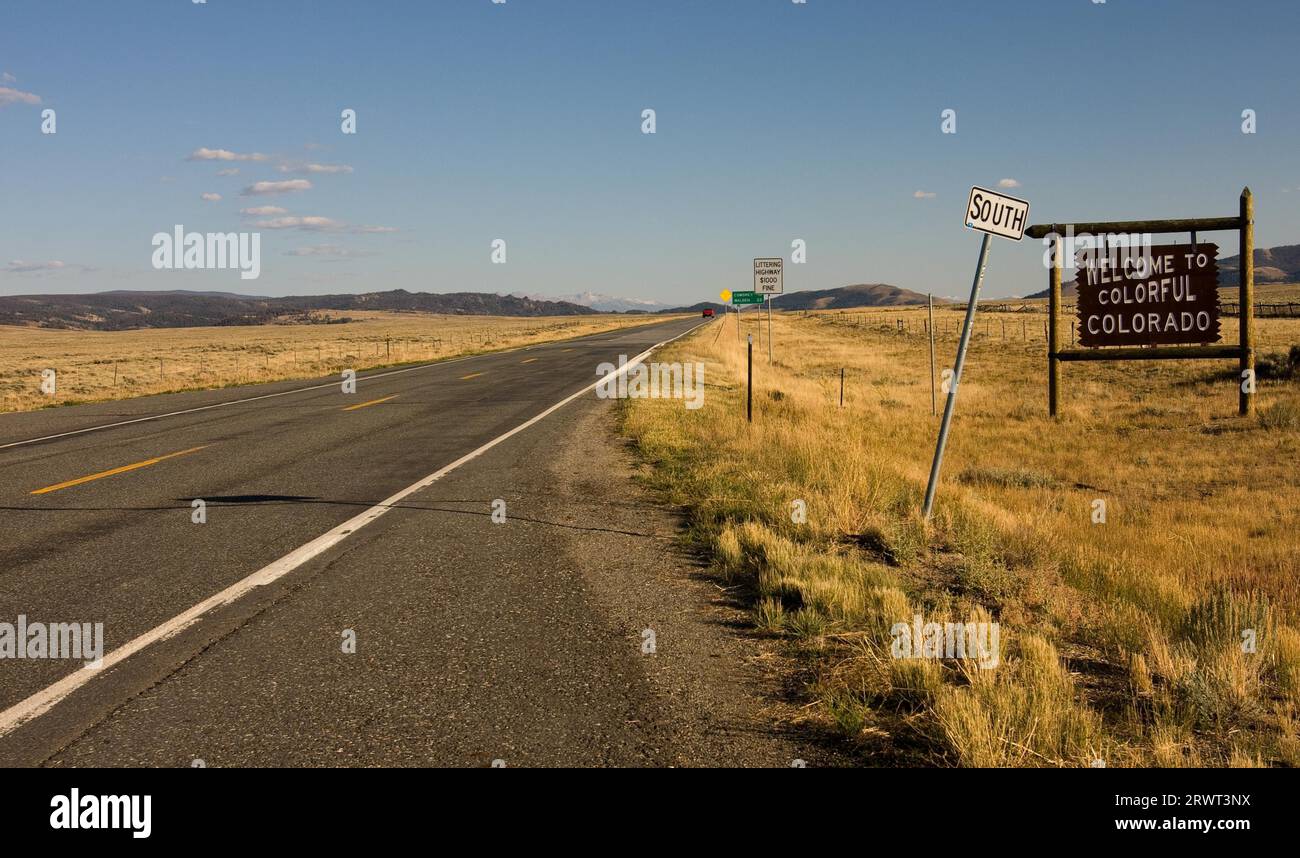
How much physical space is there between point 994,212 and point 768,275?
14255 millimetres

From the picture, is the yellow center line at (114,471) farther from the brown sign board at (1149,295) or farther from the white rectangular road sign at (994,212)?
the brown sign board at (1149,295)

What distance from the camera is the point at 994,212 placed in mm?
6598

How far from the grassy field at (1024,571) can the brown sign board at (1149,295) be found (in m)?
1.89

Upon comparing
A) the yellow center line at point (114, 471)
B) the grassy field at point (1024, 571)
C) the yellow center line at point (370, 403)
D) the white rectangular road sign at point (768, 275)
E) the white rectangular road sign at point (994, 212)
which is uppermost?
the white rectangular road sign at point (768, 275)

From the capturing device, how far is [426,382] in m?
22.9

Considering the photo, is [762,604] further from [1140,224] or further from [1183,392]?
[1183,392]

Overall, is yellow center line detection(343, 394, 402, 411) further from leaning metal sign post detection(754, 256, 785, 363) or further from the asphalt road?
leaning metal sign post detection(754, 256, 785, 363)

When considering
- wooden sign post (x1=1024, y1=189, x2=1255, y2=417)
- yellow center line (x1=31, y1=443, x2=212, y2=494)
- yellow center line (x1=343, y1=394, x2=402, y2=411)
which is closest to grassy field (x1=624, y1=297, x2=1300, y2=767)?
wooden sign post (x1=1024, y1=189, x2=1255, y2=417)

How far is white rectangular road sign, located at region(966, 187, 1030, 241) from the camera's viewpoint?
21.6ft

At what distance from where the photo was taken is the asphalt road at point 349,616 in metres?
3.55

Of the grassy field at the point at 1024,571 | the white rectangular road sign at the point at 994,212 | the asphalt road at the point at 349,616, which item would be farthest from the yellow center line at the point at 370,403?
the white rectangular road sign at the point at 994,212

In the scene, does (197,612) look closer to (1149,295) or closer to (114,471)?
(114,471)
